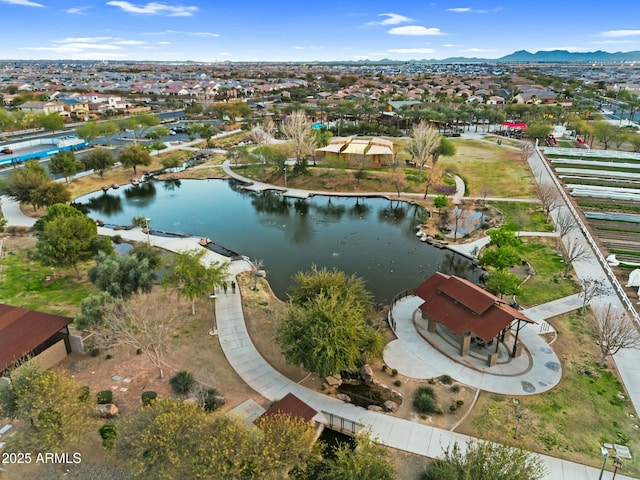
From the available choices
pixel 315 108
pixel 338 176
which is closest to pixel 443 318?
pixel 338 176

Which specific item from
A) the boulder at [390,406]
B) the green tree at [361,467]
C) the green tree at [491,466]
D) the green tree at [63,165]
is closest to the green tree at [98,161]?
the green tree at [63,165]

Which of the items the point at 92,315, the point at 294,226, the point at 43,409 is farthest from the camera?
the point at 294,226

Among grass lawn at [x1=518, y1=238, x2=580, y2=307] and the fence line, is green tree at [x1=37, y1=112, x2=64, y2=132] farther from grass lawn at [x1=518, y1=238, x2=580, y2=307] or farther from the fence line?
the fence line

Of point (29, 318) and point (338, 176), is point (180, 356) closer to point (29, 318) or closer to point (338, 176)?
point (29, 318)

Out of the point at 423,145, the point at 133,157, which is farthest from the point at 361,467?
the point at 133,157

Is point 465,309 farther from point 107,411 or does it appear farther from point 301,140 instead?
point 301,140

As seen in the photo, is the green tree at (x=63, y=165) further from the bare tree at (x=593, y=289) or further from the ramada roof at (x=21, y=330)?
the bare tree at (x=593, y=289)

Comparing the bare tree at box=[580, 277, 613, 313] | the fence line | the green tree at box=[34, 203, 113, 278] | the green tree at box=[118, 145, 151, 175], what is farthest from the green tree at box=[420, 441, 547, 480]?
the green tree at box=[118, 145, 151, 175]
